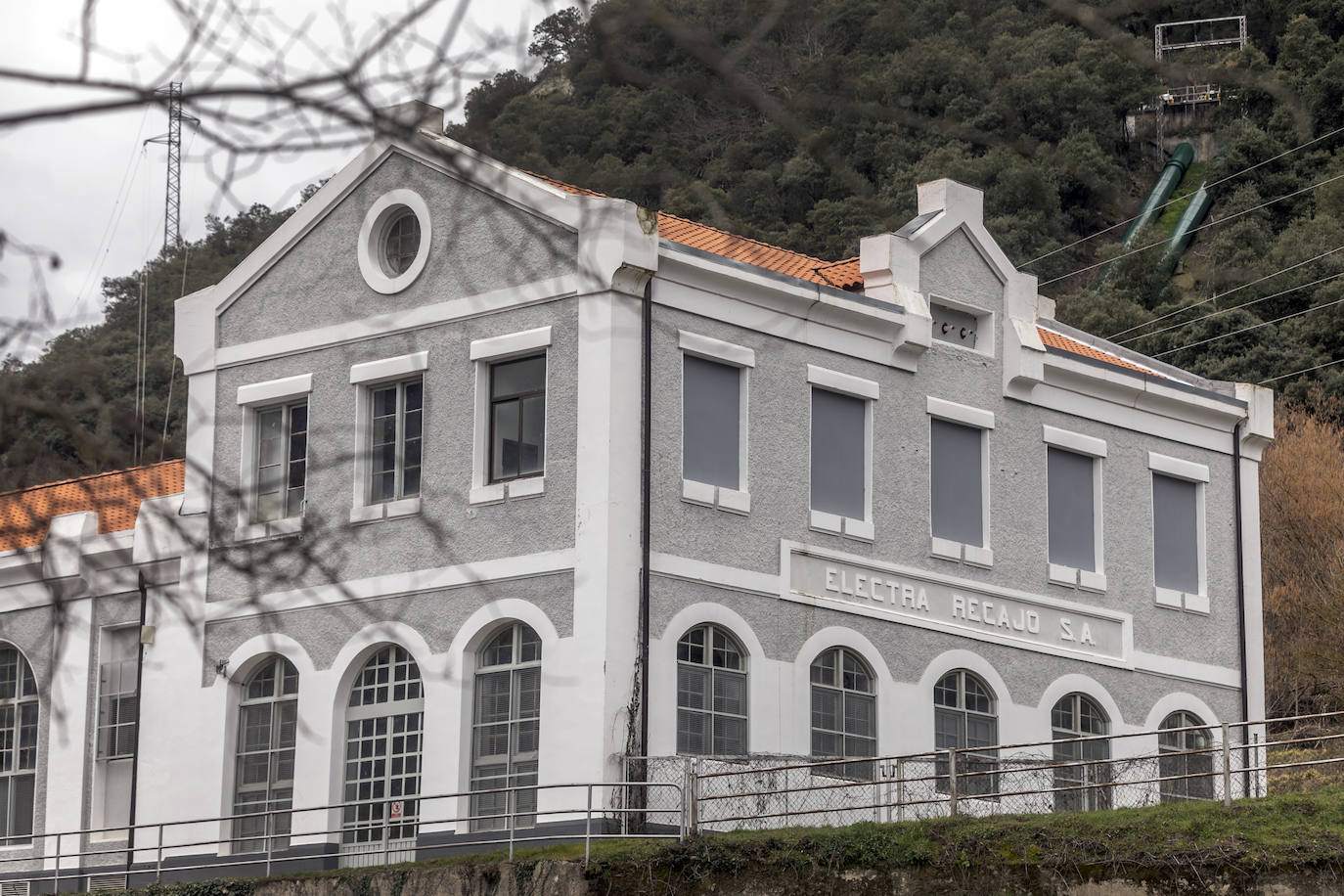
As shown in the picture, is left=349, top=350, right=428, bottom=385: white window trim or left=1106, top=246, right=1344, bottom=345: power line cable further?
left=1106, top=246, right=1344, bottom=345: power line cable

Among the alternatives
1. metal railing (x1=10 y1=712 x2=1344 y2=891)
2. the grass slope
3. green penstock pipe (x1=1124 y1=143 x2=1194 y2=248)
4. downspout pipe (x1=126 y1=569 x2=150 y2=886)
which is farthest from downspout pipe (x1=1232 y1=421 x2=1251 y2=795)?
downspout pipe (x1=126 y1=569 x2=150 y2=886)

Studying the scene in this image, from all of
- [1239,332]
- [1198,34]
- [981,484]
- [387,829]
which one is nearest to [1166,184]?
[1239,332]

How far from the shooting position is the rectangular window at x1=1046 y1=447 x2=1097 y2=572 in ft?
97.5

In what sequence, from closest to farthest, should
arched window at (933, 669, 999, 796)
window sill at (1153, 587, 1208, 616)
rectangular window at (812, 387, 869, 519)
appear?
rectangular window at (812, 387, 869, 519) → arched window at (933, 669, 999, 796) → window sill at (1153, 587, 1208, 616)

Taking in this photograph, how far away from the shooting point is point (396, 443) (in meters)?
27.0

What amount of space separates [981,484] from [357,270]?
8951mm

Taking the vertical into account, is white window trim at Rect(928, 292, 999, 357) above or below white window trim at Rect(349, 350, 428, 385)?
above

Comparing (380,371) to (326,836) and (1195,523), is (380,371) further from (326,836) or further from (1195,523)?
(1195,523)

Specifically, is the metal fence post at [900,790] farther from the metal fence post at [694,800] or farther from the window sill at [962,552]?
the window sill at [962,552]

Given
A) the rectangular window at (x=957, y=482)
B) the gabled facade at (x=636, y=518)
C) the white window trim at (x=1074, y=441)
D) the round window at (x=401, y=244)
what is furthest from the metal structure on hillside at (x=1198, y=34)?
the round window at (x=401, y=244)

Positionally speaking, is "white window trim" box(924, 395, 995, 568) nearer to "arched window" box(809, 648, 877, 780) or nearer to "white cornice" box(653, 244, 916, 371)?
"white cornice" box(653, 244, 916, 371)

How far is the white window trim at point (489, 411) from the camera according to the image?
2538 cm

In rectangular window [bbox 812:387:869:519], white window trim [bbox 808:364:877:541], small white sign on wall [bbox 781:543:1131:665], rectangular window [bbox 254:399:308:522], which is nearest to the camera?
small white sign on wall [bbox 781:543:1131:665]

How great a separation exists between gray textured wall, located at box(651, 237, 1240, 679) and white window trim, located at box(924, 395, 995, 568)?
9cm
